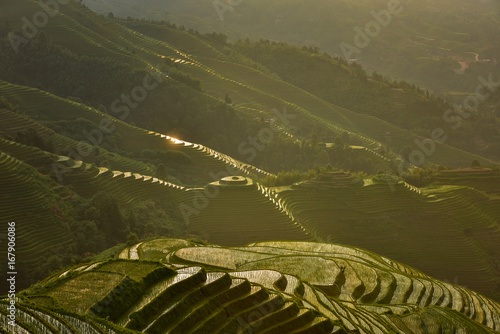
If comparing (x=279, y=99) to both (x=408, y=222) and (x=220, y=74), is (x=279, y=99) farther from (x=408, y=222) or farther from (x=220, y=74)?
(x=408, y=222)

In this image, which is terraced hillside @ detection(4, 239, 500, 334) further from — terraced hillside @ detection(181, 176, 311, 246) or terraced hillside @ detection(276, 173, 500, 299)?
terraced hillside @ detection(276, 173, 500, 299)

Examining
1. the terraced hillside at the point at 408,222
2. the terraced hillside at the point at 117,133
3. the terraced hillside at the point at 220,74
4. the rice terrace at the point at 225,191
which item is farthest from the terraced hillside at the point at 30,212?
the terraced hillside at the point at 220,74

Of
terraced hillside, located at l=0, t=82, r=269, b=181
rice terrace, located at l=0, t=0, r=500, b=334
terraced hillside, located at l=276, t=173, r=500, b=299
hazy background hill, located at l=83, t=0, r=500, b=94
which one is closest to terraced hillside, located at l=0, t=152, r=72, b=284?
rice terrace, located at l=0, t=0, r=500, b=334

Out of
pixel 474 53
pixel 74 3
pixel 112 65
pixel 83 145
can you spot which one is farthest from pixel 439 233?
pixel 474 53

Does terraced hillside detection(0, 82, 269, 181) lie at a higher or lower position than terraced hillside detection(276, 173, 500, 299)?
higher

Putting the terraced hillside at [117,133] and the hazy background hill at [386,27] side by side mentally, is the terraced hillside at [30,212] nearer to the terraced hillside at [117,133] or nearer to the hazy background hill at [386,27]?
the terraced hillside at [117,133]

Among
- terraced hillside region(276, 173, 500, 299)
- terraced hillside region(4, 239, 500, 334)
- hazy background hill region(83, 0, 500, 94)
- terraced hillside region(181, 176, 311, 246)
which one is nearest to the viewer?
terraced hillside region(4, 239, 500, 334)

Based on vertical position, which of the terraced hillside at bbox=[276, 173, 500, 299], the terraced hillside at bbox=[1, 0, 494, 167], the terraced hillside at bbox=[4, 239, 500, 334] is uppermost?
the terraced hillside at bbox=[1, 0, 494, 167]
